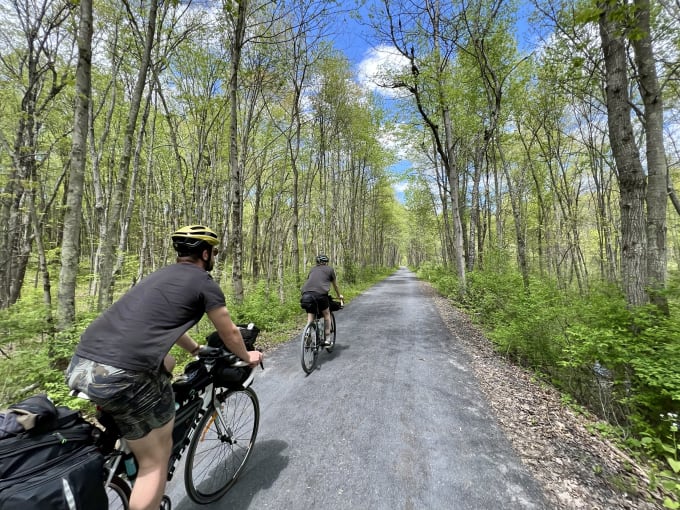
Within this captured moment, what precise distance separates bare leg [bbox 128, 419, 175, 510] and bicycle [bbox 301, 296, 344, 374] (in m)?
3.01

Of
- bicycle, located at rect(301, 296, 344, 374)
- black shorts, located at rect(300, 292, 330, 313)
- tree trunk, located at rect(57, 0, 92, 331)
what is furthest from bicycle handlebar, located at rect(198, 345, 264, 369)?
tree trunk, located at rect(57, 0, 92, 331)

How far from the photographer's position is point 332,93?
571 inches

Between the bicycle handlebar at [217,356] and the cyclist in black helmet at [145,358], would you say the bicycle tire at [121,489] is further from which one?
the bicycle handlebar at [217,356]

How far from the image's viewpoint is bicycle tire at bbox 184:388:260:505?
7.63ft

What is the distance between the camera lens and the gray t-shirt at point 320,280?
17.8 ft

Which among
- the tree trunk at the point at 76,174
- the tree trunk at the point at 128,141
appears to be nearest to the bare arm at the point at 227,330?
the tree trunk at the point at 76,174

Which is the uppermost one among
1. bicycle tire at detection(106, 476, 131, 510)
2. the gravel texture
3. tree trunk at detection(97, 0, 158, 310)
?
tree trunk at detection(97, 0, 158, 310)

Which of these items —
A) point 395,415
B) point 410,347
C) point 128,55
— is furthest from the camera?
point 128,55

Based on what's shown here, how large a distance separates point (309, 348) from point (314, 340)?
0.21 metres

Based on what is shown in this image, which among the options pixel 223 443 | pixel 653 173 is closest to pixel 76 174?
pixel 223 443

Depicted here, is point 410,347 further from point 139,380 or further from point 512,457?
point 139,380

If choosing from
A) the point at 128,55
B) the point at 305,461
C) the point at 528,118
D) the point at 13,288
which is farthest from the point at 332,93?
the point at 305,461

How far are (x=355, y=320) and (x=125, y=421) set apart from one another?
25.4 ft

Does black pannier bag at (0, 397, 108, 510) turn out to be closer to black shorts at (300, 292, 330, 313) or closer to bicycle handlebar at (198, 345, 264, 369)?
bicycle handlebar at (198, 345, 264, 369)
